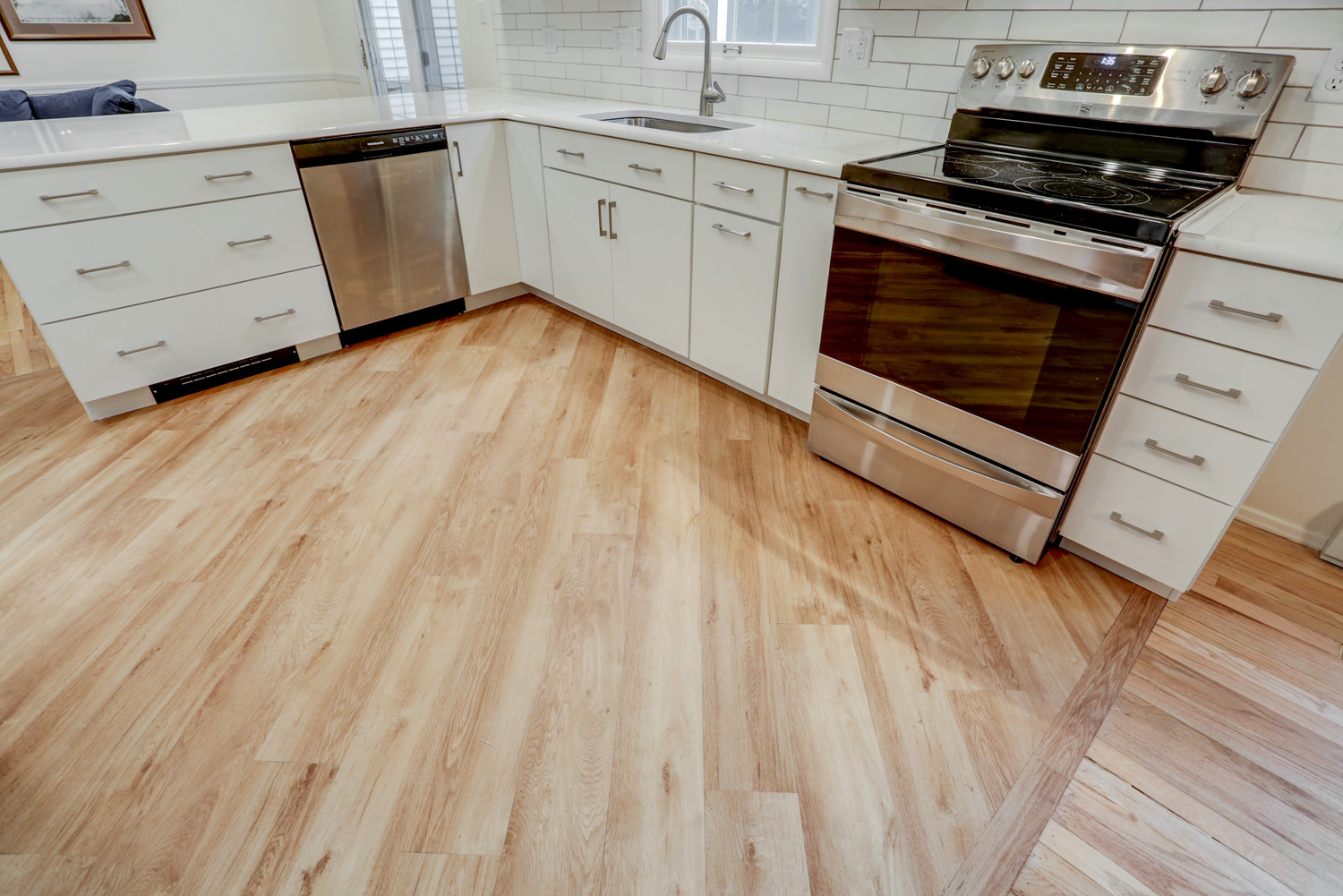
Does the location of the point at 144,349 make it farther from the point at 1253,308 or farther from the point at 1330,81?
the point at 1330,81

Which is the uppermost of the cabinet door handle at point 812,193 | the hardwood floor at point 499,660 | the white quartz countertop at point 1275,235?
the white quartz countertop at point 1275,235

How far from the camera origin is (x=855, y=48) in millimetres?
2217

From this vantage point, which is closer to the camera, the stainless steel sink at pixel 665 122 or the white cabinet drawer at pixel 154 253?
the white cabinet drawer at pixel 154 253

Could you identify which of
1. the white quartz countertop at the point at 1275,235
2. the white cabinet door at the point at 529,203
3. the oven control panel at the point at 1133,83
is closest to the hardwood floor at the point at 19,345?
the white cabinet door at the point at 529,203

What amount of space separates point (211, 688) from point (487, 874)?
0.77 m

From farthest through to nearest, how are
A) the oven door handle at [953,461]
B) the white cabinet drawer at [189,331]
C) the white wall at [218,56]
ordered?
the white wall at [218,56] < the white cabinet drawer at [189,331] < the oven door handle at [953,461]

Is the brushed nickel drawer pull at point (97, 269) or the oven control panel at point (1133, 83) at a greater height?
the oven control panel at point (1133, 83)

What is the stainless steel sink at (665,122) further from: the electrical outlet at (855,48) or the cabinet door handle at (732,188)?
the cabinet door handle at (732,188)

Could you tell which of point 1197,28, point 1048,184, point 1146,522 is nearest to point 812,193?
point 1048,184

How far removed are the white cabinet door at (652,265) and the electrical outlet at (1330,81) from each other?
1.57 meters

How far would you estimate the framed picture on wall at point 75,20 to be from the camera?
→ 4.02m

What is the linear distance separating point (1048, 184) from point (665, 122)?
177cm

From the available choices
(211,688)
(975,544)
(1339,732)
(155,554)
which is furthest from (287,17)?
(1339,732)

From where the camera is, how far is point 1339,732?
136 centimetres
